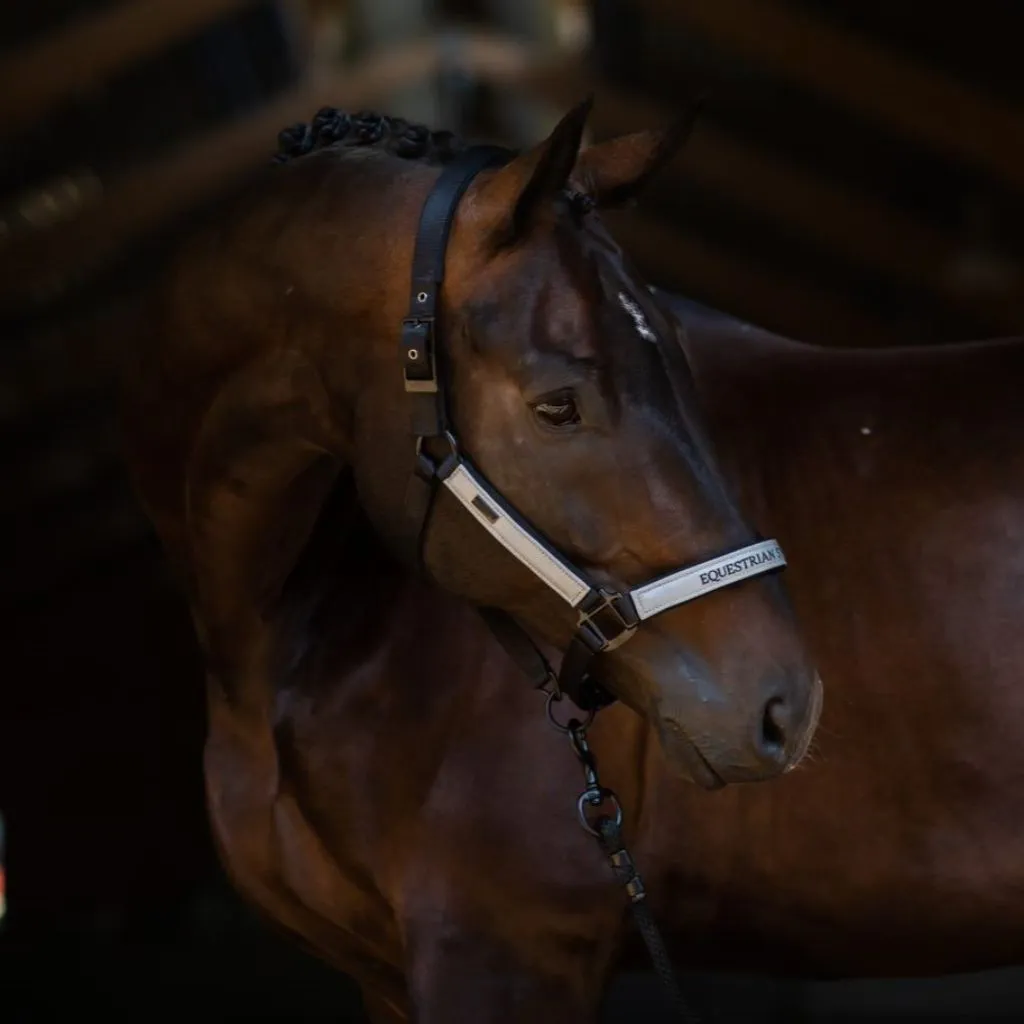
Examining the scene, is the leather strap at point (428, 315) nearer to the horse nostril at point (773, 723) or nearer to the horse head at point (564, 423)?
the horse head at point (564, 423)

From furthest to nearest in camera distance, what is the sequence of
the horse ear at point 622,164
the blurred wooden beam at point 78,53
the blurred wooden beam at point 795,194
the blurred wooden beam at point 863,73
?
1. the blurred wooden beam at point 795,194
2. the blurred wooden beam at point 863,73
3. the blurred wooden beam at point 78,53
4. the horse ear at point 622,164

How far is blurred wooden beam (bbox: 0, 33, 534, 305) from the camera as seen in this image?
4.62 m

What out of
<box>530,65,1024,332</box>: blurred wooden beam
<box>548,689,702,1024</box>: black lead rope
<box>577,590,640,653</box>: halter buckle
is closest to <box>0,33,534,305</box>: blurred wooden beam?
<box>530,65,1024,332</box>: blurred wooden beam

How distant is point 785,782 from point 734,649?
0.35 m

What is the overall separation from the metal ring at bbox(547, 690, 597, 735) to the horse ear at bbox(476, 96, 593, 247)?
0.42m

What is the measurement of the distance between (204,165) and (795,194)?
1.87 m

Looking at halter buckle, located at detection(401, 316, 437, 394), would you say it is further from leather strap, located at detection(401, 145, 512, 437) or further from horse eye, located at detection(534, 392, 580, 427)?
horse eye, located at detection(534, 392, 580, 427)

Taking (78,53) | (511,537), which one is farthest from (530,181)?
(78,53)

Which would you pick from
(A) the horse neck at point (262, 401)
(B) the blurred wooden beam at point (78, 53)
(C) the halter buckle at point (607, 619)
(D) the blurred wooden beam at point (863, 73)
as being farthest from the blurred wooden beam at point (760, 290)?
(C) the halter buckle at point (607, 619)

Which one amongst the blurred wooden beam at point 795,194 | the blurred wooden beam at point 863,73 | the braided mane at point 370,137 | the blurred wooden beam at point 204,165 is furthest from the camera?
the blurred wooden beam at point 795,194

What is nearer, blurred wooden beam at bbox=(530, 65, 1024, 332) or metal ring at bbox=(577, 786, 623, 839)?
metal ring at bbox=(577, 786, 623, 839)

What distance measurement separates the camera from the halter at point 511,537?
1.29 meters

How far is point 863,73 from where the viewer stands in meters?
3.97

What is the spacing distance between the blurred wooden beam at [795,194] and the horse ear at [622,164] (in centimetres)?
349
